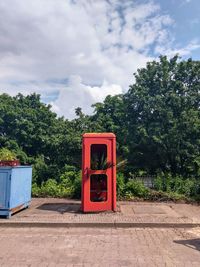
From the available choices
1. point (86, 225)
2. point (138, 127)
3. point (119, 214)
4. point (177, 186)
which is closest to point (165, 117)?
point (138, 127)

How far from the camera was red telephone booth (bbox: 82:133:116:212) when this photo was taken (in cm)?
952

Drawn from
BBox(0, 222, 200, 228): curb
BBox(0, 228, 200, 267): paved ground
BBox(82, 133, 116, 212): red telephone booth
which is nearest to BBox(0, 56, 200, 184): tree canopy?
BBox(82, 133, 116, 212): red telephone booth

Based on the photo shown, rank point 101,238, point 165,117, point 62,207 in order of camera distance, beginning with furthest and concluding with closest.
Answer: point 165,117 → point 62,207 → point 101,238

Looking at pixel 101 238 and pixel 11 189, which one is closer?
pixel 101 238

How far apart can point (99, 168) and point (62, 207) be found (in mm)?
1994

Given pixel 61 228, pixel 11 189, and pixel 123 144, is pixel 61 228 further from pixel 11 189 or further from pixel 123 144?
pixel 123 144

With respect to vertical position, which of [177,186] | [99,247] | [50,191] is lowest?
[99,247]

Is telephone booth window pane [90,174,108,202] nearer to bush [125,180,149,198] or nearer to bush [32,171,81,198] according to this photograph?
bush [125,180,149,198]

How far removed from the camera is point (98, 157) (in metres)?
9.89

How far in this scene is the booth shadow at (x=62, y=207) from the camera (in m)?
9.86

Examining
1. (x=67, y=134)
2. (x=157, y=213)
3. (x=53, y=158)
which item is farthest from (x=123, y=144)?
(x=157, y=213)

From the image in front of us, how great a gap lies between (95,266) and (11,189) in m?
4.39

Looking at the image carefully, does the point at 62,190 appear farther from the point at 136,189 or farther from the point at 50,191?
the point at 136,189

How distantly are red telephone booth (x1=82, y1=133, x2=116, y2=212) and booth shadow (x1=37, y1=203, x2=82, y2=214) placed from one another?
23.5 inches
